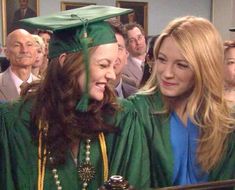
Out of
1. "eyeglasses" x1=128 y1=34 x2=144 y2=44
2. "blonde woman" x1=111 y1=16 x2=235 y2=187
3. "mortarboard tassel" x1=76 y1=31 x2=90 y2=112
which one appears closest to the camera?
"mortarboard tassel" x1=76 y1=31 x2=90 y2=112

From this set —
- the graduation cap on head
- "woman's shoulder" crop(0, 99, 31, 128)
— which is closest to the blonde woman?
the graduation cap on head

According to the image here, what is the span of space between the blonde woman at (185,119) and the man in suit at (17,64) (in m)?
1.41

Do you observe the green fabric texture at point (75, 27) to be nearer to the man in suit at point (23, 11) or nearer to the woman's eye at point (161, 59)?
the woman's eye at point (161, 59)

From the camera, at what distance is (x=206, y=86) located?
6.07ft

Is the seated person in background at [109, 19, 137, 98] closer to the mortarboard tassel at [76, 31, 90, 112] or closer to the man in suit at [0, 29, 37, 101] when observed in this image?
the man in suit at [0, 29, 37, 101]

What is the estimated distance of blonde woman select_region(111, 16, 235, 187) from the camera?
1.79m

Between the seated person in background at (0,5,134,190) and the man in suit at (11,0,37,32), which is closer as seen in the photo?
the seated person in background at (0,5,134,190)

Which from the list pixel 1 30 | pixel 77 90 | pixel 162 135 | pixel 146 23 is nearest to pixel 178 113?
pixel 162 135

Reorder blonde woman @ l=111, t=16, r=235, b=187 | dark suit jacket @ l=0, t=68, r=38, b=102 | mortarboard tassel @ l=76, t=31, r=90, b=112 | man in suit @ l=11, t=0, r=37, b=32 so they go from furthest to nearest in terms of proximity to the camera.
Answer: man in suit @ l=11, t=0, r=37, b=32 → dark suit jacket @ l=0, t=68, r=38, b=102 → blonde woman @ l=111, t=16, r=235, b=187 → mortarboard tassel @ l=76, t=31, r=90, b=112

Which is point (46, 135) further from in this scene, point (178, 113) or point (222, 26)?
point (222, 26)

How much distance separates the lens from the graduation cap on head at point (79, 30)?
1.69 meters

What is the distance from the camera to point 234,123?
72.4 inches

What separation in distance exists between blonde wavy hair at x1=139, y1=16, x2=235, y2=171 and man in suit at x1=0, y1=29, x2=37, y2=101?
1.48 m

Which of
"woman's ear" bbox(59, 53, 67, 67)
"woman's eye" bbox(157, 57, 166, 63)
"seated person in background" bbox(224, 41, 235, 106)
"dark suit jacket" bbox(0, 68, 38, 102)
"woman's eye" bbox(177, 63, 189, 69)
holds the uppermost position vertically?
"woman's ear" bbox(59, 53, 67, 67)
